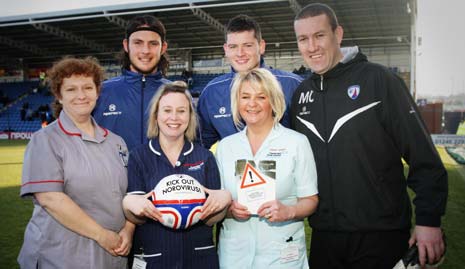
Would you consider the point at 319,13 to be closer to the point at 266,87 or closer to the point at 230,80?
the point at 266,87

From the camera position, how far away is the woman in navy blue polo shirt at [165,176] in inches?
106

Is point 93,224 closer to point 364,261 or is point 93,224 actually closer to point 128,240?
point 128,240

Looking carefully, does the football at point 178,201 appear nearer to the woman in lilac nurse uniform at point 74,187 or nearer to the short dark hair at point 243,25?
the woman in lilac nurse uniform at point 74,187

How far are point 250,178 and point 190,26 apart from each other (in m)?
29.2

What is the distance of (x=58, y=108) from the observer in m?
3.11

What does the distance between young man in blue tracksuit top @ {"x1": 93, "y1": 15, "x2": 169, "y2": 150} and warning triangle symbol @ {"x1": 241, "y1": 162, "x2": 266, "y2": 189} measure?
1.35m

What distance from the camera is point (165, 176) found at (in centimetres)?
280

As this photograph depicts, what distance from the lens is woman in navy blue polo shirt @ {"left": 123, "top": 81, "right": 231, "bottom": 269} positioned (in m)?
2.70

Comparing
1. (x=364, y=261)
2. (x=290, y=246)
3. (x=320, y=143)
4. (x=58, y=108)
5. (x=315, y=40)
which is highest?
(x=315, y=40)

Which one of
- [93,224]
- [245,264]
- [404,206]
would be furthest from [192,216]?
[404,206]

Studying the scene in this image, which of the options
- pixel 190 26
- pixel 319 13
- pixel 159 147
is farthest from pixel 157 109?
pixel 190 26

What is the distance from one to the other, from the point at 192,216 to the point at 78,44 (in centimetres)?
3667

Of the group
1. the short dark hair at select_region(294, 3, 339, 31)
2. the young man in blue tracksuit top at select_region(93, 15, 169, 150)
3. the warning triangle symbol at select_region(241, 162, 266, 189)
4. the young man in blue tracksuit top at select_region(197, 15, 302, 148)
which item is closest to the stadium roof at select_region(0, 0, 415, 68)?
the young man in blue tracksuit top at select_region(197, 15, 302, 148)

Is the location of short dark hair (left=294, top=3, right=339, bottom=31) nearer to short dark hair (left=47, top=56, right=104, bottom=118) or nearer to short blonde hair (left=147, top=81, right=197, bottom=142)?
short blonde hair (left=147, top=81, right=197, bottom=142)
